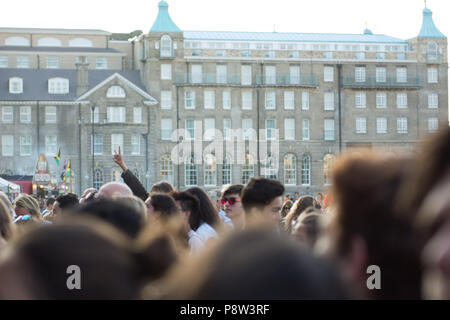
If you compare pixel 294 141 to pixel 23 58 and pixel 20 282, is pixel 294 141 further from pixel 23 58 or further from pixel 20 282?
pixel 20 282

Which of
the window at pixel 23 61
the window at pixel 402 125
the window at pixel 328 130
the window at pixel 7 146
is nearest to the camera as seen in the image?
the window at pixel 7 146

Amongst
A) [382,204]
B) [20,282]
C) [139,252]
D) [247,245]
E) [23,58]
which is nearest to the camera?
[247,245]

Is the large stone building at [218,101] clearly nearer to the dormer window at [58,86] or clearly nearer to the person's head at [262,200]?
the dormer window at [58,86]

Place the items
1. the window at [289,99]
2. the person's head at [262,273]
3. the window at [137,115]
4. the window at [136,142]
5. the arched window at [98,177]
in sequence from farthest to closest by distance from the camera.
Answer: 1. the window at [289,99]
2. the window at [136,142]
3. the window at [137,115]
4. the arched window at [98,177]
5. the person's head at [262,273]

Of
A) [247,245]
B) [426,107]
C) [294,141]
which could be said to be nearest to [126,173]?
[247,245]

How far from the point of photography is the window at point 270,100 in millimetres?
72625

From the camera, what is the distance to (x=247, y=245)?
5.82 feet

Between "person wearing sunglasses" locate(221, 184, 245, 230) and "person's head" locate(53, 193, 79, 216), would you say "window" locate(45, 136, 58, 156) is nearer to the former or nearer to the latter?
"person's head" locate(53, 193, 79, 216)

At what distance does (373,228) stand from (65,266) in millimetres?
757

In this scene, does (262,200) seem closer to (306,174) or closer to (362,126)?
(306,174)

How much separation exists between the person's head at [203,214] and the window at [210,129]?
6319cm

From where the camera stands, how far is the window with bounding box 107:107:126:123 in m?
68.2

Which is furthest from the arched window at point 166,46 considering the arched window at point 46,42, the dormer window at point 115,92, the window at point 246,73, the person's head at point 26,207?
the person's head at point 26,207

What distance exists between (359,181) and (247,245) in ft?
1.68
